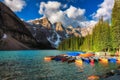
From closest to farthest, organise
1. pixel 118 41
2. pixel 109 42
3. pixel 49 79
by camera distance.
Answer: pixel 49 79
pixel 118 41
pixel 109 42

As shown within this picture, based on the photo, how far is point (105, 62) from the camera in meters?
69.6

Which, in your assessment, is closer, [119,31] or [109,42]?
[119,31]

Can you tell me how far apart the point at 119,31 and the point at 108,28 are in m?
20.4

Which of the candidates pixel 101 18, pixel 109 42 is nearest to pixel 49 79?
pixel 109 42

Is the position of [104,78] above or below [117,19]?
below

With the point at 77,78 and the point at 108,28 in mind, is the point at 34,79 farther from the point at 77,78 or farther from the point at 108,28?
the point at 108,28

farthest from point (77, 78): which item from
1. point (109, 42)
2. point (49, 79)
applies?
point (109, 42)

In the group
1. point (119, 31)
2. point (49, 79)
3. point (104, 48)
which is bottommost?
point (49, 79)

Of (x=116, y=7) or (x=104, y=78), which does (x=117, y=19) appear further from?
(x=104, y=78)

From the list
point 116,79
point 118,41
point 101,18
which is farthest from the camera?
point 101,18

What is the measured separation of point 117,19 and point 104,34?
19.0 meters

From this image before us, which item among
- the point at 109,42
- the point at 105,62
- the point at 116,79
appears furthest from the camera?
the point at 109,42

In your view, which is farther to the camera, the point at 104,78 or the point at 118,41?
the point at 118,41

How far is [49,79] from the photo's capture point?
128 feet
